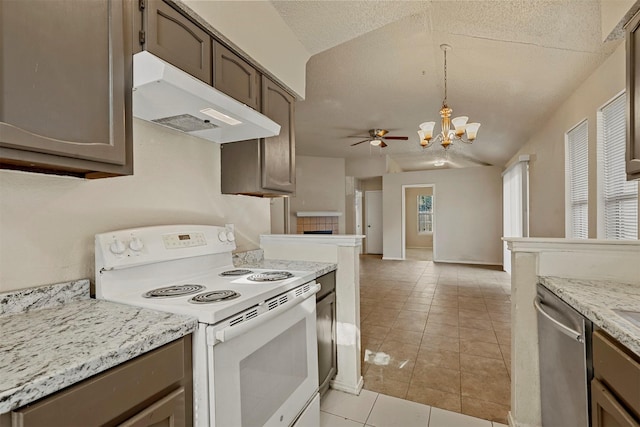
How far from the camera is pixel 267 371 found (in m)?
1.27

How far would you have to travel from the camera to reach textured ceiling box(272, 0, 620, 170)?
2.01m

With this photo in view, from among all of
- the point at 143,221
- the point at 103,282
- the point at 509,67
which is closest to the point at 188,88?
the point at 143,221

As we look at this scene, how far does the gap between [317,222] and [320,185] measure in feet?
3.26

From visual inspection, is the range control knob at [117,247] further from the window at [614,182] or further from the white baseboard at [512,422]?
the window at [614,182]

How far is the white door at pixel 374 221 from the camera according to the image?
9210 millimetres

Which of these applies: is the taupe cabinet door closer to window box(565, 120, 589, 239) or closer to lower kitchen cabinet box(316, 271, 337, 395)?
lower kitchen cabinet box(316, 271, 337, 395)

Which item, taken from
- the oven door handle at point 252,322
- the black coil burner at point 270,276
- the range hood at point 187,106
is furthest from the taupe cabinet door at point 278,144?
the oven door handle at point 252,322

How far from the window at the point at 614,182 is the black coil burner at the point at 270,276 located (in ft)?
8.31

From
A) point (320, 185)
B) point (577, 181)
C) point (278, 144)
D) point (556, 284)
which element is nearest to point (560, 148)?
point (577, 181)

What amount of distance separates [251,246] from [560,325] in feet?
6.15

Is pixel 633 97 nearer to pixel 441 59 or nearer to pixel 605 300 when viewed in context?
pixel 605 300

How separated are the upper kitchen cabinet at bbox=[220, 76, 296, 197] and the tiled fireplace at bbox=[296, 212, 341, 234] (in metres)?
4.94

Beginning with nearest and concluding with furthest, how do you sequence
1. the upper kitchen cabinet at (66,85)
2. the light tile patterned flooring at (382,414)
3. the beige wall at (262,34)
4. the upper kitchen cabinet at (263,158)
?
the upper kitchen cabinet at (66,85), the beige wall at (262,34), the light tile patterned flooring at (382,414), the upper kitchen cabinet at (263,158)

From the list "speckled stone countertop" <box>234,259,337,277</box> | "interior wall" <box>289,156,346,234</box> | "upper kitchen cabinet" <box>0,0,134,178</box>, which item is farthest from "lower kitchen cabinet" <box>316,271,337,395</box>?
"interior wall" <box>289,156,346,234</box>
